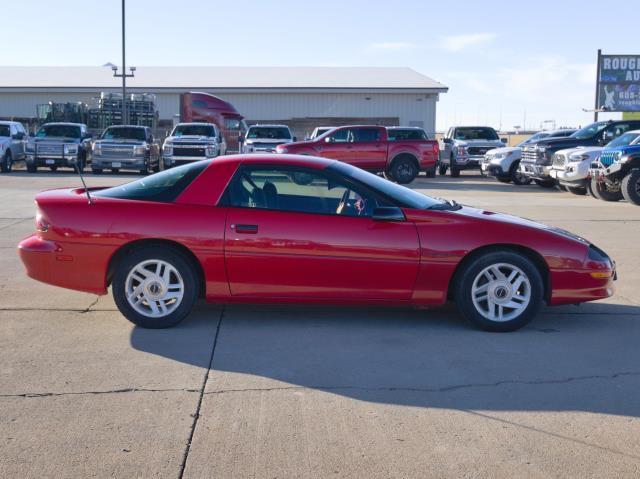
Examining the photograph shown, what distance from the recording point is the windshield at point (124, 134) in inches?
1097

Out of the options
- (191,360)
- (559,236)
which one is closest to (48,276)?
(191,360)

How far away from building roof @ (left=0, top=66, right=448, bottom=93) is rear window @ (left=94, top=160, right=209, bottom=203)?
4286 cm

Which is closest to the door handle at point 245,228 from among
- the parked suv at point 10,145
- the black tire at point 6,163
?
the parked suv at point 10,145

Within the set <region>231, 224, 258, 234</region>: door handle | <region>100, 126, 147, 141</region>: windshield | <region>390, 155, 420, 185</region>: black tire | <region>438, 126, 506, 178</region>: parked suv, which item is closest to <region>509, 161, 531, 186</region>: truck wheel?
<region>390, 155, 420, 185</region>: black tire

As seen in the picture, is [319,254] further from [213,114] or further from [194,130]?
[213,114]

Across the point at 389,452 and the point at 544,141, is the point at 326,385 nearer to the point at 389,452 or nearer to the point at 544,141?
the point at 389,452

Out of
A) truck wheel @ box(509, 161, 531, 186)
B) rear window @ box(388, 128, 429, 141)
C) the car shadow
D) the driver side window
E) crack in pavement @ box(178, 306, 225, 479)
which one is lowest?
crack in pavement @ box(178, 306, 225, 479)

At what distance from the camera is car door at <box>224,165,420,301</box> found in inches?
254

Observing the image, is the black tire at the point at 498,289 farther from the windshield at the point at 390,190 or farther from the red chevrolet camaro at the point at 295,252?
the windshield at the point at 390,190

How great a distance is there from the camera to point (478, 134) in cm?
3058

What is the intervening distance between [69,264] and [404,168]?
19548 millimetres

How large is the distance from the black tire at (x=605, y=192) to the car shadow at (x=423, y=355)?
12069 millimetres

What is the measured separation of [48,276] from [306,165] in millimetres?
2378

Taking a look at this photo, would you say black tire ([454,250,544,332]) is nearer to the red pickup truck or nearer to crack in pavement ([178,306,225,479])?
crack in pavement ([178,306,225,479])
